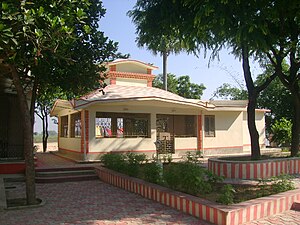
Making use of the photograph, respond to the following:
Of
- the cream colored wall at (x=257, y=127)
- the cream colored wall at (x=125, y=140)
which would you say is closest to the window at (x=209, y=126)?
the cream colored wall at (x=125, y=140)

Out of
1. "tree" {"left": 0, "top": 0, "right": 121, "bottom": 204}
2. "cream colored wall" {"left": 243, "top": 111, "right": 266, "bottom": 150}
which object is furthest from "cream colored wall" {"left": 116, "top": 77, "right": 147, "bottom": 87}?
"tree" {"left": 0, "top": 0, "right": 121, "bottom": 204}

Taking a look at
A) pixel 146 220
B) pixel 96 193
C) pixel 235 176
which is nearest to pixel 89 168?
pixel 96 193

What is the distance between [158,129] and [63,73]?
9504 mm

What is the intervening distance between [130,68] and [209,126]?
642 cm

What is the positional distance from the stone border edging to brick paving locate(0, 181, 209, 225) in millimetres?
168

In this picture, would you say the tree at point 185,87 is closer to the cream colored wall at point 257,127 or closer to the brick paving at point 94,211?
the cream colored wall at point 257,127

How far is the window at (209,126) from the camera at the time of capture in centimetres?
1905

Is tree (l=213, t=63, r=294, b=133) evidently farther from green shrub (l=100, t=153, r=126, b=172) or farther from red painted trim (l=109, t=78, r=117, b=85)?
green shrub (l=100, t=153, r=126, b=172)

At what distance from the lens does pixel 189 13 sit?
923 centimetres

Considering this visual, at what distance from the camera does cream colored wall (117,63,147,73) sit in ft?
66.6

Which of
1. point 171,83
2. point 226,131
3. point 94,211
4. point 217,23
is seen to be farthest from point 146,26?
point 171,83

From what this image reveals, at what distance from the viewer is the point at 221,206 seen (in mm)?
5816

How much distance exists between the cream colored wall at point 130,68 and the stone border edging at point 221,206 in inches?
510

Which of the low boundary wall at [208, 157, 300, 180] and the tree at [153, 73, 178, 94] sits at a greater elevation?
the tree at [153, 73, 178, 94]
